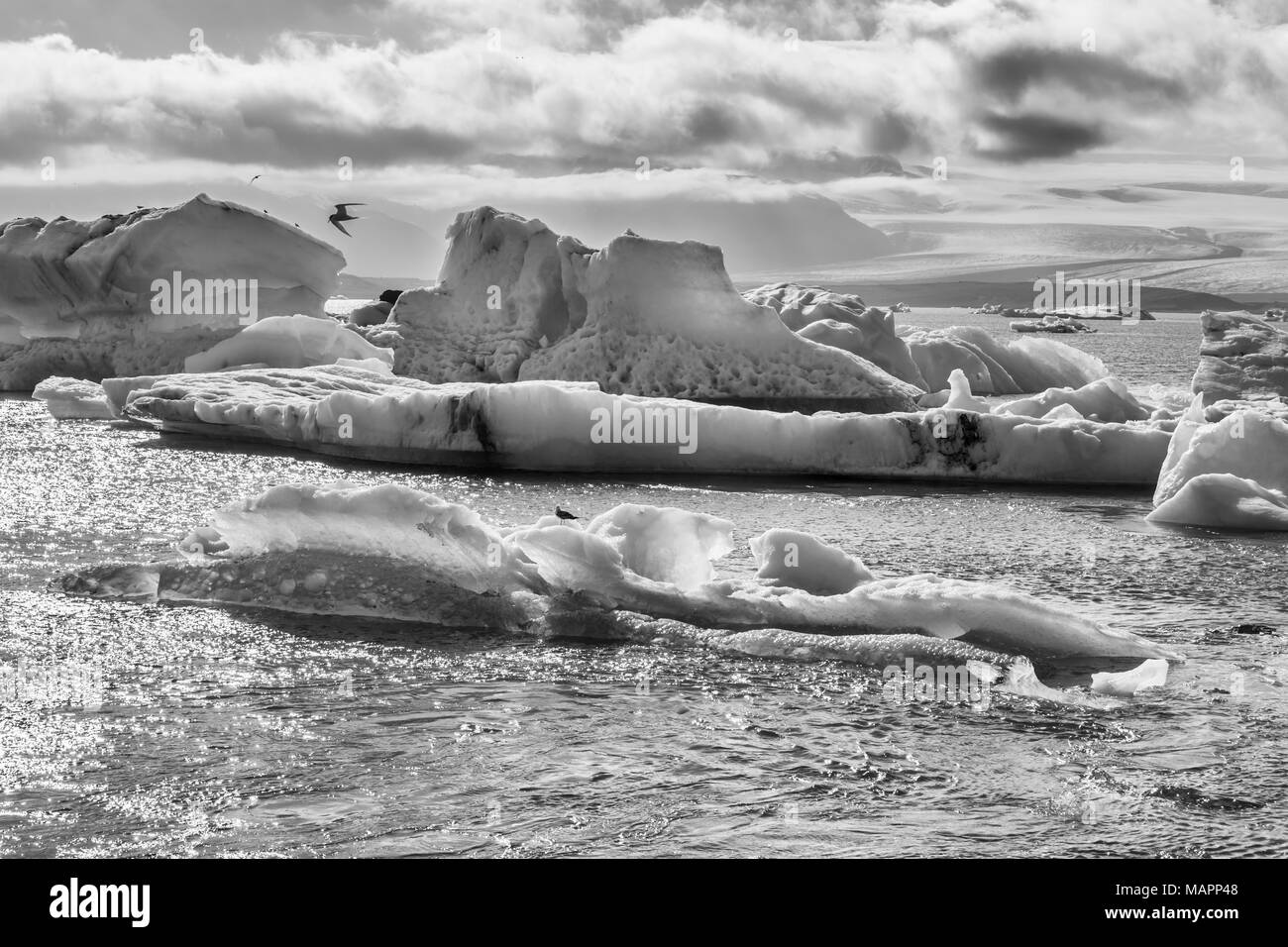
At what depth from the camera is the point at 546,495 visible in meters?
12.4

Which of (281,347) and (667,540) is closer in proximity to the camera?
(667,540)

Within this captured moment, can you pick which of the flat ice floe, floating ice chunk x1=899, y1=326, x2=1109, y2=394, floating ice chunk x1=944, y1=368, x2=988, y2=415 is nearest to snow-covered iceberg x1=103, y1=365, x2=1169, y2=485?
floating ice chunk x1=944, y1=368, x2=988, y2=415

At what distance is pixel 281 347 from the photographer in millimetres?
20562

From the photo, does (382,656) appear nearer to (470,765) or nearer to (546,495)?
(470,765)

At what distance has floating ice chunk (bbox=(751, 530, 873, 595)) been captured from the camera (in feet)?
23.9

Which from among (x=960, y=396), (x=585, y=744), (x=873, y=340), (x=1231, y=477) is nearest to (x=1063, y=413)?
(x=960, y=396)

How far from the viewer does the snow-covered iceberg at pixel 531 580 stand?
22.0 feet

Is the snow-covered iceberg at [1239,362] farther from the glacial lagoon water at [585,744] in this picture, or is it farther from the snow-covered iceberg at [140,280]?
the snow-covered iceberg at [140,280]

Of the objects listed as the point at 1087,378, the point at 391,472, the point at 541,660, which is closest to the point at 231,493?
the point at 391,472

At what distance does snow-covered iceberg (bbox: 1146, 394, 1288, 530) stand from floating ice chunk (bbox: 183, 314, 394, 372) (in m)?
12.3

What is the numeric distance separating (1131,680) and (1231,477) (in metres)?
5.48

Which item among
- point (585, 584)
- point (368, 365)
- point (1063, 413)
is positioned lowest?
point (585, 584)

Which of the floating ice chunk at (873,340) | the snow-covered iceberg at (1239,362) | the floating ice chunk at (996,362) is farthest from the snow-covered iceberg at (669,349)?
the floating ice chunk at (996,362)

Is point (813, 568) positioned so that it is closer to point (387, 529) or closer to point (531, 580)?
point (531, 580)
